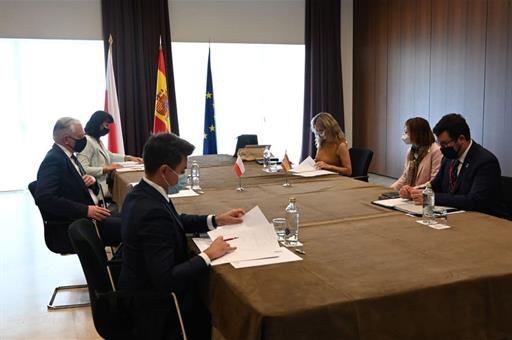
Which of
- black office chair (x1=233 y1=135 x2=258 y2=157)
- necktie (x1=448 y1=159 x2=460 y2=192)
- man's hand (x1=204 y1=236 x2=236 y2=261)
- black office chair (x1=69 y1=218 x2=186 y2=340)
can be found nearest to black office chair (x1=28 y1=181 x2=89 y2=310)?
black office chair (x1=69 y1=218 x2=186 y2=340)

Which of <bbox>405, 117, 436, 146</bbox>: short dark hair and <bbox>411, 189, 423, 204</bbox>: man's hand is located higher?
<bbox>405, 117, 436, 146</bbox>: short dark hair

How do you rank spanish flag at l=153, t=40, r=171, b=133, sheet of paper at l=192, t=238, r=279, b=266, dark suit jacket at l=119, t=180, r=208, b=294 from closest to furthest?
dark suit jacket at l=119, t=180, r=208, b=294
sheet of paper at l=192, t=238, r=279, b=266
spanish flag at l=153, t=40, r=171, b=133

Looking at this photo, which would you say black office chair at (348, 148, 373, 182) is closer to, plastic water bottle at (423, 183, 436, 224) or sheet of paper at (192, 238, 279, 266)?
plastic water bottle at (423, 183, 436, 224)

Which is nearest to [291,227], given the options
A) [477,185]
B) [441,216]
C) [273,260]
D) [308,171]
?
[273,260]

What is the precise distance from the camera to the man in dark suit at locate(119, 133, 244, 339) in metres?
1.72

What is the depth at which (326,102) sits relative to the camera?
8.67 meters

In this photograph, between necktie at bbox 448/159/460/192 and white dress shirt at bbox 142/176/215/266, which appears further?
necktie at bbox 448/159/460/192

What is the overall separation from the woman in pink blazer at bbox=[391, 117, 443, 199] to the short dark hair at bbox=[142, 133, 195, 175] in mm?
2052

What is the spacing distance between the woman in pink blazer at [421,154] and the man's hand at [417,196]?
838mm

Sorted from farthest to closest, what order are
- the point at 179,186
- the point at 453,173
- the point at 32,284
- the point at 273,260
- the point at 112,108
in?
the point at 112,108 < the point at 32,284 < the point at 179,186 < the point at 453,173 < the point at 273,260

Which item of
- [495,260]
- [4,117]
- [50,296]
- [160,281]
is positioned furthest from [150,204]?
[4,117]

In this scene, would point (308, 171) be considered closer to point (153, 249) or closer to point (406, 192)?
point (406, 192)

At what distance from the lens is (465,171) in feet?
9.09

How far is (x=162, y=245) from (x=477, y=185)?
5.72 feet
